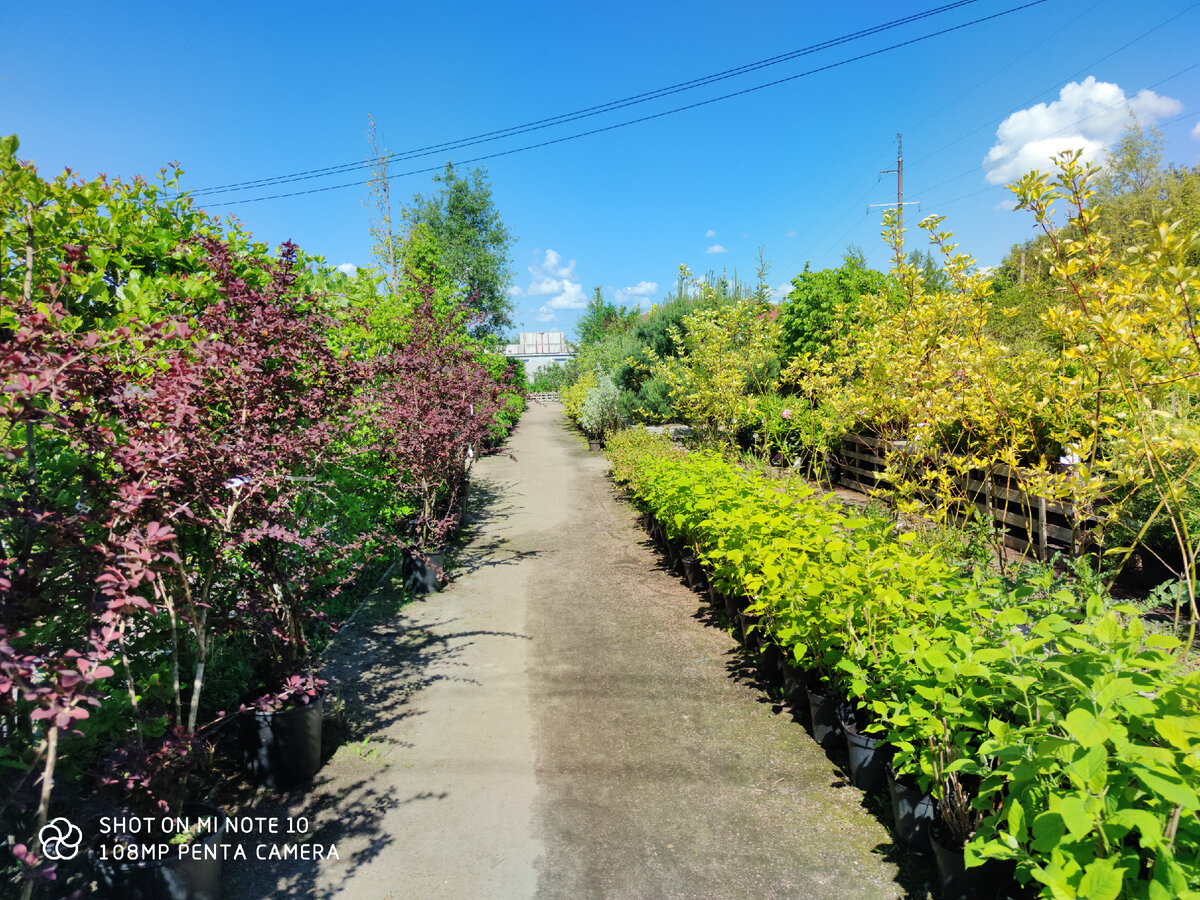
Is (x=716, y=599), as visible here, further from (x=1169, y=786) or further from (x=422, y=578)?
(x=1169, y=786)

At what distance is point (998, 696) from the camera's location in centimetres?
228

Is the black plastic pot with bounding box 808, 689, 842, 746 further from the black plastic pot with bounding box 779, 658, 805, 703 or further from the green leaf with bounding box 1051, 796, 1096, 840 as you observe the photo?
the green leaf with bounding box 1051, 796, 1096, 840

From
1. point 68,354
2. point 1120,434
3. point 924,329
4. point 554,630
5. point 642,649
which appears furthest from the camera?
point 554,630

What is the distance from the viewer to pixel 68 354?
7.77 ft

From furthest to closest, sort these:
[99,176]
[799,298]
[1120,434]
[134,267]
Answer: [799,298] → [134,267] → [99,176] → [1120,434]

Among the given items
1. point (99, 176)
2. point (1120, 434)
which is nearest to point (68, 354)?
point (99, 176)

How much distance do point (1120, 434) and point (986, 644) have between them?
1.32 metres

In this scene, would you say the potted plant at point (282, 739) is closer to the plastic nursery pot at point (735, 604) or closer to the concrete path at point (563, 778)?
the concrete path at point (563, 778)

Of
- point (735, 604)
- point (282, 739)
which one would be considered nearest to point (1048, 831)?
point (282, 739)

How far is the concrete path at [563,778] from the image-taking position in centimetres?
291

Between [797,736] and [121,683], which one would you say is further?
[797,736]

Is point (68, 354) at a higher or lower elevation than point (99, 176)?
lower

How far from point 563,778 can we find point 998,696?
7.64 ft

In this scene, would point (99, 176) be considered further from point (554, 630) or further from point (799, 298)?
point (799, 298)
